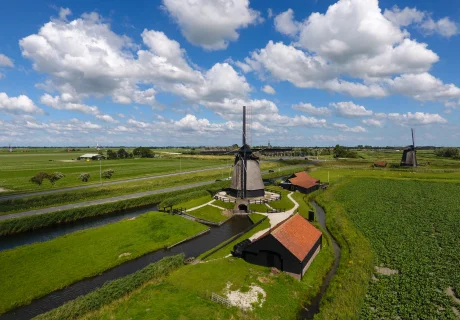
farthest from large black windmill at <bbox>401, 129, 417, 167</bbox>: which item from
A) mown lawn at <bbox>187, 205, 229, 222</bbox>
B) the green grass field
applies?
the green grass field

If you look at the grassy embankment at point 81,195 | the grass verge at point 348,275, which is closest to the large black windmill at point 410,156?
the grassy embankment at point 81,195

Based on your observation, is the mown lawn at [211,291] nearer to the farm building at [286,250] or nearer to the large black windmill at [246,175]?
the farm building at [286,250]

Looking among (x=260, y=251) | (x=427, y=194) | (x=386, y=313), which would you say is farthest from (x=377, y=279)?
(x=427, y=194)

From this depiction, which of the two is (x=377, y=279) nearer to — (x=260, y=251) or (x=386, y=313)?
(x=386, y=313)

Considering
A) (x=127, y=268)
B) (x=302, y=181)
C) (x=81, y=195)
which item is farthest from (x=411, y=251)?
(x=81, y=195)

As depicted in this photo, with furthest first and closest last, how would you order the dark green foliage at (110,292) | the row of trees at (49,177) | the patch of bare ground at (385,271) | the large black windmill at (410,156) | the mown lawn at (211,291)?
the large black windmill at (410,156), the row of trees at (49,177), the patch of bare ground at (385,271), the mown lawn at (211,291), the dark green foliage at (110,292)
